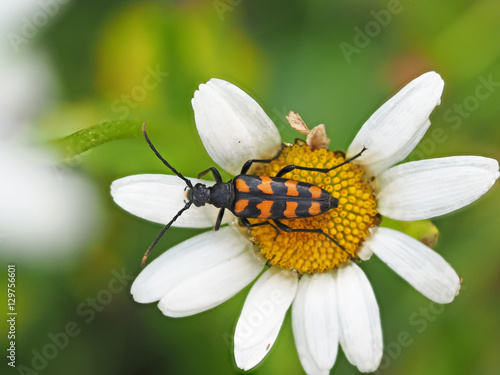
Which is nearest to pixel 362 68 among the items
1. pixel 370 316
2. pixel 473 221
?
pixel 473 221

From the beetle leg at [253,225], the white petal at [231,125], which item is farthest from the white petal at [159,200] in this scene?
the white petal at [231,125]

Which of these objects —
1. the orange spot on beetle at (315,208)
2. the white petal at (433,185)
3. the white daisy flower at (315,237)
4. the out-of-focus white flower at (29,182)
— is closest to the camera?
the white petal at (433,185)

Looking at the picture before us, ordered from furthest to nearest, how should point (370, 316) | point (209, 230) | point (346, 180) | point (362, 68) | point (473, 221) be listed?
point (362, 68), point (473, 221), point (209, 230), point (346, 180), point (370, 316)

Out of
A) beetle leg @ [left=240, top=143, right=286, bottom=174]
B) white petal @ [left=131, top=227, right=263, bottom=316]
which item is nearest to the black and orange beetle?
beetle leg @ [left=240, top=143, right=286, bottom=174]

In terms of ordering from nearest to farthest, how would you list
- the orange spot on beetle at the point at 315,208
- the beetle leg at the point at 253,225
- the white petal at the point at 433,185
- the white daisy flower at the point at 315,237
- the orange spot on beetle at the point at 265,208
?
the white petal at the point at 433,185 < the white daisy flower at the point at 315,237 < the orange spot on beetle at the point at 315,208 < the orange spot on beetle at the point at 265,208 < the beetle leg at the point at 253,225

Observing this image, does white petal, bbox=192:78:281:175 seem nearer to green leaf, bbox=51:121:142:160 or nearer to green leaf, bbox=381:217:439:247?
green leaf, bbox=51:121:142:160

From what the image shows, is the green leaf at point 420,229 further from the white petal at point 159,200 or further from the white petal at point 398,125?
the white petal at point 159,200

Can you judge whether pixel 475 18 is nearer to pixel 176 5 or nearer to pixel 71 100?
pixel 176 5
